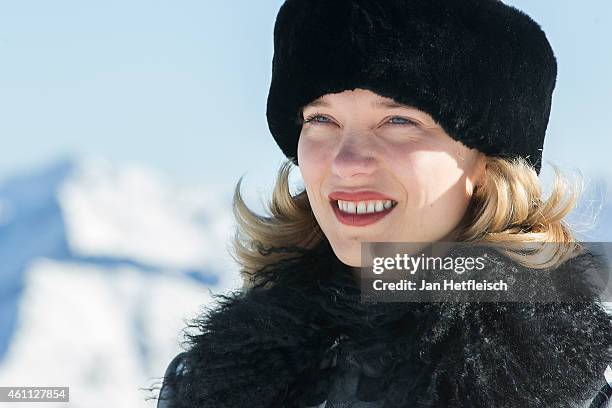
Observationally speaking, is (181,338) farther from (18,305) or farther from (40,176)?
(40,176)

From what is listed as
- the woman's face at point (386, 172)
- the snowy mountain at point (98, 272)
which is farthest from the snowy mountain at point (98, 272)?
the woman's face at point (386, 172)

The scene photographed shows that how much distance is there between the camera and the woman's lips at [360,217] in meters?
1.66

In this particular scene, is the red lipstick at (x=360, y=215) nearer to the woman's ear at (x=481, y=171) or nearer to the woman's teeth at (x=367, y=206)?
the woman's teeth at (x=367, y=206)

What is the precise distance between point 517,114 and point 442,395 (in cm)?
55

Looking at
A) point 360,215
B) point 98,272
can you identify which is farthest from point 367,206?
point 98,272

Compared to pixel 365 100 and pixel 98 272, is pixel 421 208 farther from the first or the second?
pixel 98 272

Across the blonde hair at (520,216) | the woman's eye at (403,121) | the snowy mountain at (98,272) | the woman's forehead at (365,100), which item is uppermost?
the snowy mountain at (98,272)

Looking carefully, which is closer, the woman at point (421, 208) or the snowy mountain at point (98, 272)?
the woman at point (421, 208)

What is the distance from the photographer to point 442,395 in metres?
1.56

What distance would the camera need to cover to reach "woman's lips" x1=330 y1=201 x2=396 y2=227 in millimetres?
1655

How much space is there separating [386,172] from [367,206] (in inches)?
3.0

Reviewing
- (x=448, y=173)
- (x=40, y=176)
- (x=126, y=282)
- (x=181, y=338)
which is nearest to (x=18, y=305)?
(x=126, y=282)

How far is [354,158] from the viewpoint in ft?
5.36

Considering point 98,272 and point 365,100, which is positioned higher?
point 98,272
